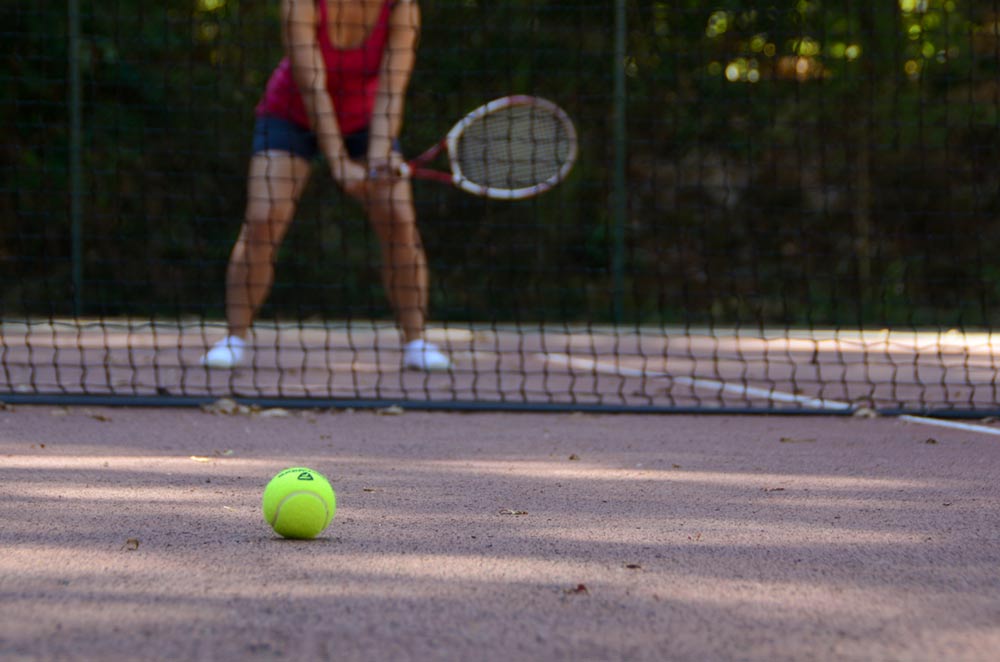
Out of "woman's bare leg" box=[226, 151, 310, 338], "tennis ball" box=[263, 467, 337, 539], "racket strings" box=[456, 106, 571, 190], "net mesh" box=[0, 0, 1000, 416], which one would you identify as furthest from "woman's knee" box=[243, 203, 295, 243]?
"net mesh" box=[0, 0, 1000, 416]

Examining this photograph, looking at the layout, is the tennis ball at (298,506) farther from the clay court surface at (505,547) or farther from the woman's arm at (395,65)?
the woman's arm at (395,65)

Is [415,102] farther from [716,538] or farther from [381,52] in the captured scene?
[716,538]

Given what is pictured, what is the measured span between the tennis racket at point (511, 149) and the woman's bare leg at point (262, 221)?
59cm

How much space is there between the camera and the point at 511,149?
6.02m

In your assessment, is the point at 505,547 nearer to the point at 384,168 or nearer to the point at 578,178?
the point at 384,168

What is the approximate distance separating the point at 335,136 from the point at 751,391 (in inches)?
71.1

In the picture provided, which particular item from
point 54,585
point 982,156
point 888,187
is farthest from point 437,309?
point 54,585

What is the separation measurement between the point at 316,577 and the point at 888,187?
28.2 ft

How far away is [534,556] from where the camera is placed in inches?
86.6

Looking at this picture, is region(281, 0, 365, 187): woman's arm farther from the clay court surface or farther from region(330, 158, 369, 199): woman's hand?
the clay court surface

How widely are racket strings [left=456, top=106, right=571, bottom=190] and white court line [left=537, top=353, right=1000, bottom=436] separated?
0.90 m

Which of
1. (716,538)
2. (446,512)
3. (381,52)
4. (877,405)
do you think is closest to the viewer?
(716,538)

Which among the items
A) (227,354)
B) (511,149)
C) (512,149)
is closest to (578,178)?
(512,149)

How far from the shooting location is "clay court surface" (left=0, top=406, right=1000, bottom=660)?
67.4 inches
